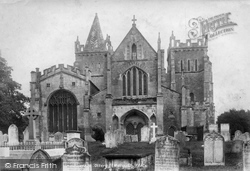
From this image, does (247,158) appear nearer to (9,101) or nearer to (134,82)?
(134,82)

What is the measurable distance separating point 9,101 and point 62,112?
5.25m

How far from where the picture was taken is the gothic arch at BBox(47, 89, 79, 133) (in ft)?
134

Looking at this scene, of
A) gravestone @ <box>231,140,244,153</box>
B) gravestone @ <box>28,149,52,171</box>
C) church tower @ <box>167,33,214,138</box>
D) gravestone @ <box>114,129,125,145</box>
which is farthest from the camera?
church tower @ <box>167,33,214,138</box>

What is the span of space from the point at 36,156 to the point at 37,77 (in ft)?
73.9

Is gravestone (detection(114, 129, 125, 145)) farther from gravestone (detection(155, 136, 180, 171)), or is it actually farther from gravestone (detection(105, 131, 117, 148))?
gravestone (detection(155, 136, 180, 171))

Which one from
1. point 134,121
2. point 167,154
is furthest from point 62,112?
point 167,154

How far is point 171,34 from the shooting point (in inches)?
1905

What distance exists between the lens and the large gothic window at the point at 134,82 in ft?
136

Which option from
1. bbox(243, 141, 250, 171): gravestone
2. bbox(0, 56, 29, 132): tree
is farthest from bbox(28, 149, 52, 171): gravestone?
bbox(0, 56, 29, 132): tree

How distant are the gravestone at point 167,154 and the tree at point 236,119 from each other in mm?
42342

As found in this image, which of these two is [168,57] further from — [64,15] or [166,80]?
[64,15]

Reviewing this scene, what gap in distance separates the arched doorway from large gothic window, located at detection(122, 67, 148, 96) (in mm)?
2396

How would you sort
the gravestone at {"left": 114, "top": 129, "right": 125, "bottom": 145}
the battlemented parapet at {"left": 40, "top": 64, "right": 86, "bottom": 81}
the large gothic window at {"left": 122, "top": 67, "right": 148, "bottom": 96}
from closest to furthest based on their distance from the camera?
the gravestone at {"left": 114, "top": 129, "right": 125, "bottom": 145}, the battlemented parapet at {"left": 40, "top": 64, "right": 86, "bottom": 81}, the large gothic window at {"left": 122, "top": 67, "right": 148, "bottom": 96}

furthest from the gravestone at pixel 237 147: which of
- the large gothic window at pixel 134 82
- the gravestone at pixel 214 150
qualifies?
the large gothic window at pixel 134 82
